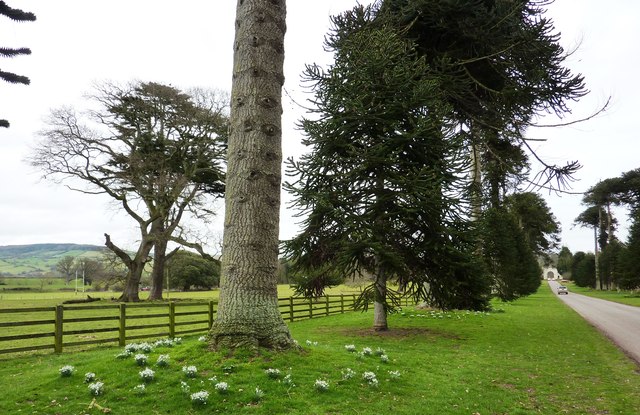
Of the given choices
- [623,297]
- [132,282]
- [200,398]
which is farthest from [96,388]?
[623,297]

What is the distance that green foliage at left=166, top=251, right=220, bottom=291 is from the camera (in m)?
58.0

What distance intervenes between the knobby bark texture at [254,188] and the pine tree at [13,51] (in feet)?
10.1

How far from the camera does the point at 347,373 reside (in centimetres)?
579

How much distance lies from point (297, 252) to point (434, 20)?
351 inches

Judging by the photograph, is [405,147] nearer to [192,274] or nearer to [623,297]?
[623,297]

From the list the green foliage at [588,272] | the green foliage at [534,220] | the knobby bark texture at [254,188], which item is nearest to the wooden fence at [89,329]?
the knobby bark texture at [254,188]

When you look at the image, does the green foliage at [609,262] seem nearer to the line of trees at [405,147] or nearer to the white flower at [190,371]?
the line of trees at [405,147]

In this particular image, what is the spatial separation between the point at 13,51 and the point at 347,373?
507 cm

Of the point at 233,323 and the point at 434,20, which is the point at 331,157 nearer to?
the point at 434,20

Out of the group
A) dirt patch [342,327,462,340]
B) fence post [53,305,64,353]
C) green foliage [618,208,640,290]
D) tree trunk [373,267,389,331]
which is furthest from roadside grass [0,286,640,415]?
green foliage [618,208,640,290]

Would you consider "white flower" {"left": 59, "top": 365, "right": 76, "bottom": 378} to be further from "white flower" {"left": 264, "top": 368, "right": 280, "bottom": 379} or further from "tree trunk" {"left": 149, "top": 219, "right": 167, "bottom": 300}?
"tree trunk" {"left": 149, "top": 219, "right": 167, "bottom": 300}

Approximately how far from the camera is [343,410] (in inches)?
188

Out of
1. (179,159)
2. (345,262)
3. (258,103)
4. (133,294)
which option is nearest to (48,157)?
(179,159)

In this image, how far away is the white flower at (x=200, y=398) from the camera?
4.56 meters
